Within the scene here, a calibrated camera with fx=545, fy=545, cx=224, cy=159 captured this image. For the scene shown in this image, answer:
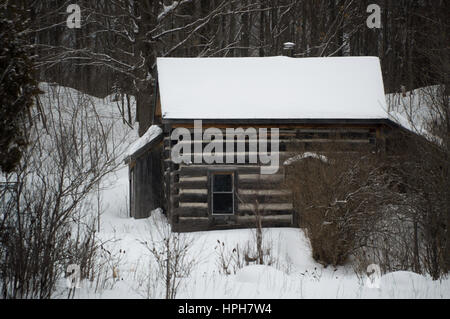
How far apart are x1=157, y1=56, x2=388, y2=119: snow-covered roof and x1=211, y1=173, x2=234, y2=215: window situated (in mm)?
1827

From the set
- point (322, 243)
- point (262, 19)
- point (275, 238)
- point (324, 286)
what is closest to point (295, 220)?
point (275, 238)

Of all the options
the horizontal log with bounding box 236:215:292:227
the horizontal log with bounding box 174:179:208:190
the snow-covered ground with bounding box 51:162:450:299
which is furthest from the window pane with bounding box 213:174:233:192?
the snow-covered ground with bounding box 51:162:450:299

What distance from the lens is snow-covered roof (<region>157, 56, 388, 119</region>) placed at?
49.3ft

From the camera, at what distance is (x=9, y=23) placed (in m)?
6.90

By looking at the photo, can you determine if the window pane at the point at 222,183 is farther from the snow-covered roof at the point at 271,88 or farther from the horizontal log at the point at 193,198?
the snow-covered roof at the point at 271,88

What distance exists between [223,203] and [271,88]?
370cm

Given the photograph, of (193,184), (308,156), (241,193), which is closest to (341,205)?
(308,156)

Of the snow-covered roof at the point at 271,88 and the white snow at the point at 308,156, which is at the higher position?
the snow-covered roof at the point at 271,88

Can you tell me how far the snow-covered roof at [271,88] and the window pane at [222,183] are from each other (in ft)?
5.74

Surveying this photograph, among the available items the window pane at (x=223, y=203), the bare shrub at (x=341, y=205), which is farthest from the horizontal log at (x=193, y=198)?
the bare shrub at (x=341, y=205)

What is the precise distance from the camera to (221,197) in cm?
1535

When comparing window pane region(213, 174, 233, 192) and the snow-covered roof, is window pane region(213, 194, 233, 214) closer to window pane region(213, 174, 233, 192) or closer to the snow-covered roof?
window pane region(213, 174, 233, 192)

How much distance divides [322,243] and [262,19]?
67.1ft

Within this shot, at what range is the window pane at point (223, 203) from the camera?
50.3 feet
